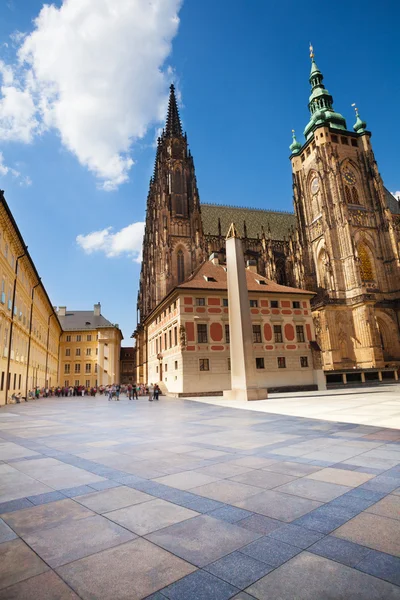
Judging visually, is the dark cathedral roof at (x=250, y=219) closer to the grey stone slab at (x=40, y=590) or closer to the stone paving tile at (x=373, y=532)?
the stone paving tile at (x=373, y=532)

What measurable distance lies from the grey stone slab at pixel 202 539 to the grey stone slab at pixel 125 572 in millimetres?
110

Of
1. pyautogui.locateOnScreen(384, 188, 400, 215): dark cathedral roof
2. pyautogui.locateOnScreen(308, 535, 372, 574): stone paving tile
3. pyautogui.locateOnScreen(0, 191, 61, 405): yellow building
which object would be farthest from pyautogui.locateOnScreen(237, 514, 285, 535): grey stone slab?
pyautogui.locateOnScreen(384, 188, 400, 215): dark cathedral roof

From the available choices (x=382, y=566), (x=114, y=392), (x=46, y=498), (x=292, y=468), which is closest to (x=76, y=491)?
(x=46, y=498)

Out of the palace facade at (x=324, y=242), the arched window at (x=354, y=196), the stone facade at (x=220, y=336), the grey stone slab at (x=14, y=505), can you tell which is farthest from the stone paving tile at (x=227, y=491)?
the arched window at (x=354, y=196)

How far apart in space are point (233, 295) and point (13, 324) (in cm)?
1694

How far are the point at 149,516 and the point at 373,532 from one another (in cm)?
205

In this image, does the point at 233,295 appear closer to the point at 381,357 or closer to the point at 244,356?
the point at 244,356

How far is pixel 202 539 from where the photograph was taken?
2.97m

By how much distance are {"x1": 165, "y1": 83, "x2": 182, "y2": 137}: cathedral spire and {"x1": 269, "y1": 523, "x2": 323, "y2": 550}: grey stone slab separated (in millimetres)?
64520

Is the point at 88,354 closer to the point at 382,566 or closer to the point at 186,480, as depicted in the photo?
the point at 186,480

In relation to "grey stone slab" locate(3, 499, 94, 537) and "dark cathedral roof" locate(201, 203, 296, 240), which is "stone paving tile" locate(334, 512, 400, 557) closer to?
"grey stone slab" locate(3, 499, 94, 537)

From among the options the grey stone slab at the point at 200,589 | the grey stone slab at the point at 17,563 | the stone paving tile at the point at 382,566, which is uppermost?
the grey stone slab at the point at 17,563

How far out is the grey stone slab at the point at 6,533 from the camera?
120 inches

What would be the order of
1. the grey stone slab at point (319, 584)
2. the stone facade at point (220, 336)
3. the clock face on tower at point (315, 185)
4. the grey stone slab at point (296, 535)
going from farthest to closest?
the clock face on tower at point (315, 185), the stone facade at point (220, 336), the grey stone slab at point (296, 535), the grey stone slab at point (319, 584)
